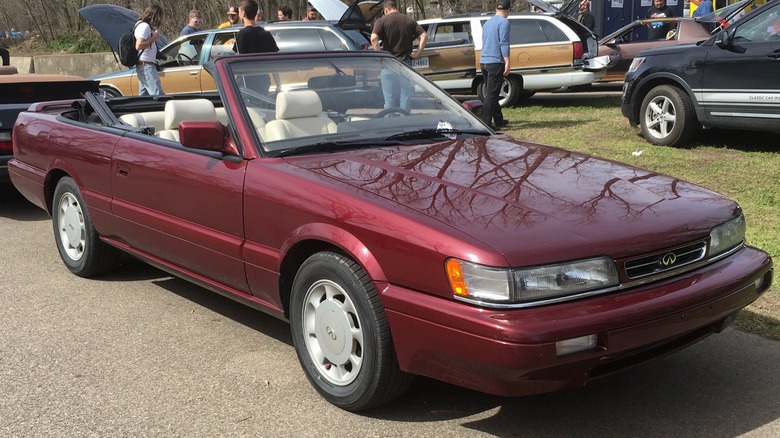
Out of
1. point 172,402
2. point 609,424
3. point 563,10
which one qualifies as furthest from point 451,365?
point 563,10

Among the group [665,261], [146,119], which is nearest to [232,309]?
[146,119]

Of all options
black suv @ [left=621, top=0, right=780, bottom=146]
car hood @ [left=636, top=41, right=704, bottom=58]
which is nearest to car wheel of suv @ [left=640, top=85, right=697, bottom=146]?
black suv @ [left=621, top=0, right=780, bottom=146]

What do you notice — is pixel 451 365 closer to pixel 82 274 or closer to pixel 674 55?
pixel 82 274

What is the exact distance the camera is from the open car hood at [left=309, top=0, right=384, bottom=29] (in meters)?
12.2

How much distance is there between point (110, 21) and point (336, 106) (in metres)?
8.85

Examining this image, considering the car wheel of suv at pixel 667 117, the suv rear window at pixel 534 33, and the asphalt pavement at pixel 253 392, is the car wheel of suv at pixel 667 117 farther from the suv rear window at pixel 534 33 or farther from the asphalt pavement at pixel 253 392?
the asphalt pavement at pixel 253 392

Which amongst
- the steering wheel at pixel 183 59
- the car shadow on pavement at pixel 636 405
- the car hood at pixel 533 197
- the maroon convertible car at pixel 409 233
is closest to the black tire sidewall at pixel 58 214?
the maroon convertible car at pixel 409 233

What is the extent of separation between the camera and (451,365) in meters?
3.23

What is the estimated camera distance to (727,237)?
3754 mm

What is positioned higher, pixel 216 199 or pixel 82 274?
pixel 216 199

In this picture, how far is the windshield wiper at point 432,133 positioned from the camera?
14.9ft

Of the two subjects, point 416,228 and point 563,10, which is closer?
point 416,228

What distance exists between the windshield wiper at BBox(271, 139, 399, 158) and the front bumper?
3.79ft

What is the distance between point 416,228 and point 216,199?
141 cm
